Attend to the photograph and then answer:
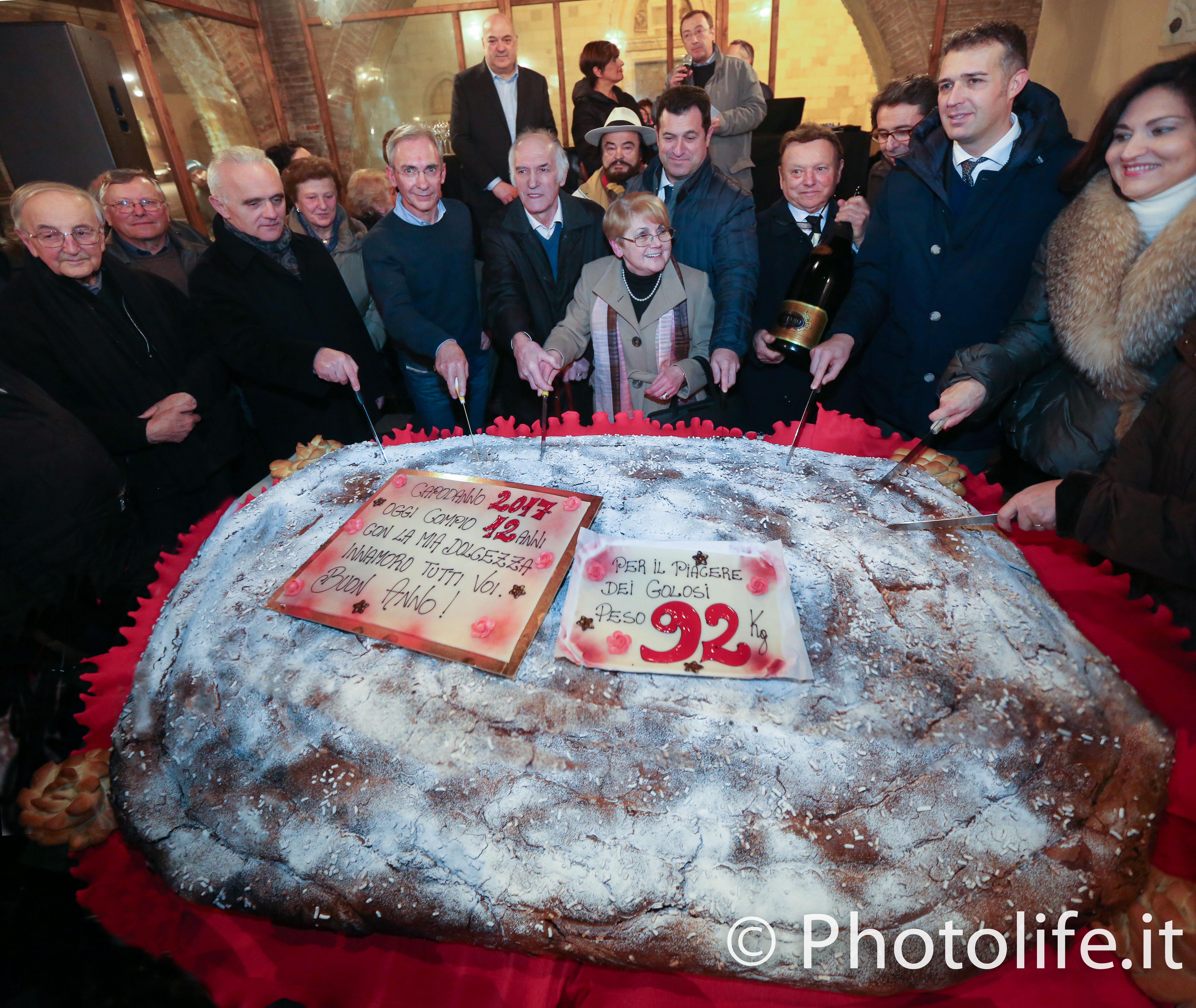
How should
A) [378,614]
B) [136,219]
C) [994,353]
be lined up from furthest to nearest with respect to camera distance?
1. [136,219]
2. [994,353]
3. [378,614]

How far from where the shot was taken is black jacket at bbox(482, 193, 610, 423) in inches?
105

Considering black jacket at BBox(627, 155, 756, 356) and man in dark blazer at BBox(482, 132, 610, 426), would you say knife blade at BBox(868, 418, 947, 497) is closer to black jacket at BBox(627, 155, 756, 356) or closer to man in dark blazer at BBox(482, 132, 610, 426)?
black jacket at BBox(627, 155, 756, 356)

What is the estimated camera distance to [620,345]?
7.77ft

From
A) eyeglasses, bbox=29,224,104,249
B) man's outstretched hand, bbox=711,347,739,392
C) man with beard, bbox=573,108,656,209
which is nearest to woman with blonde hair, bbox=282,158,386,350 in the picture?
eyeglasses, bbox=29,224,104,249

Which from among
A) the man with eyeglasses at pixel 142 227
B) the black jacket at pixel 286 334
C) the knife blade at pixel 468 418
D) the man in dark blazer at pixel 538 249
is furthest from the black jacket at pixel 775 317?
the man with eyeglasses at pixel 142 227

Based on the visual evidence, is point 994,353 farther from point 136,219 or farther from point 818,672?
point 136,219

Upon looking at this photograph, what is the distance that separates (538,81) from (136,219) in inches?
105

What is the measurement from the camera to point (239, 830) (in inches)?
43.4

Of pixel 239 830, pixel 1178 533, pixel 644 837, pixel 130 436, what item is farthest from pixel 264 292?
pixel 1178 533

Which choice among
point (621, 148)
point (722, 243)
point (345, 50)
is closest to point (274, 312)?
point (621, 148)

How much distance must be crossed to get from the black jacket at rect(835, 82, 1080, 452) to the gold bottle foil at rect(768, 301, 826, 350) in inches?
3.2

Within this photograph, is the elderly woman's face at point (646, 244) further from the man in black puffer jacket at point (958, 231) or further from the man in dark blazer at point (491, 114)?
the man in dark blazer at point (491, 114)

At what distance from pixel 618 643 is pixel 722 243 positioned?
1905mm

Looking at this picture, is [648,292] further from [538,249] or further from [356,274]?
[356,274]
